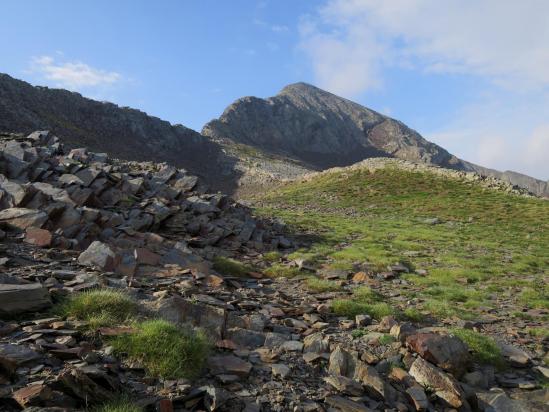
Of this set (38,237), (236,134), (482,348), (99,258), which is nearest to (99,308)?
(99,258)

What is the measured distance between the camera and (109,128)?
8825 cm

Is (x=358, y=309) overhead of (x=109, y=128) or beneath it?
beneath

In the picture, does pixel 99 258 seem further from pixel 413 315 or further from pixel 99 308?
pixel 413 315

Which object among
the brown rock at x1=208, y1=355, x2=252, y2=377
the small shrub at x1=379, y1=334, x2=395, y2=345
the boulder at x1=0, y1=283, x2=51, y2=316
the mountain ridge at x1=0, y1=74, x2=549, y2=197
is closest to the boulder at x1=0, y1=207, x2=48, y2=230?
the boulder at x1=0, y1=283, x2=51, y2=316

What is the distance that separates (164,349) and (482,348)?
6.69 metres

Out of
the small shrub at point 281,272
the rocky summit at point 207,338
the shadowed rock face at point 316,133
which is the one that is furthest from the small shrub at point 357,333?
the shadowed rock face at point 316,133

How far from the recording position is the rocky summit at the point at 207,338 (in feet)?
18.3

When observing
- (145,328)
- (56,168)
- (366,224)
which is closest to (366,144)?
(366,224)

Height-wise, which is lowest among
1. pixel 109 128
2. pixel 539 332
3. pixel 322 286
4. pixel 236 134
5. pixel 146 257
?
pixel 146 257

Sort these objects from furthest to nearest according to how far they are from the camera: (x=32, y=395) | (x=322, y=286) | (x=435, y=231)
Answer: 1. (x=435, y=231)
2. (x=322, y=286)
3. (x=32, y=395)

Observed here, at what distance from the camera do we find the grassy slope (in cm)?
1545

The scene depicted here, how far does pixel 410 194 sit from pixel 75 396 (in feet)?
139

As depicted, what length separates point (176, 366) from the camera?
6027mm

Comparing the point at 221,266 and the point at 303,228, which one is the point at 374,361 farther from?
the point at 303,228
